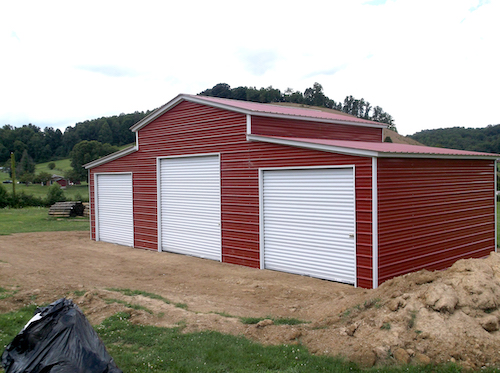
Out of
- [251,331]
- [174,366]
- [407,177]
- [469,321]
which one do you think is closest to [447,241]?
[407,177]

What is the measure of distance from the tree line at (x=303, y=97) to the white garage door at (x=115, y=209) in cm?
7086

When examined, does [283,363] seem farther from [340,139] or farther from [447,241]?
[340,139]

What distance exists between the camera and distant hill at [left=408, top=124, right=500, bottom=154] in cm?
6274

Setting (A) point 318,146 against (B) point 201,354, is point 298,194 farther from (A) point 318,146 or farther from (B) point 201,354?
(B) point 201,354

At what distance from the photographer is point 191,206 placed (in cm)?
1548

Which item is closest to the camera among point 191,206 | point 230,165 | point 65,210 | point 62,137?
point 230,165

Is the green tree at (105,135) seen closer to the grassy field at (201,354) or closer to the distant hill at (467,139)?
the distant hill at (467,139)

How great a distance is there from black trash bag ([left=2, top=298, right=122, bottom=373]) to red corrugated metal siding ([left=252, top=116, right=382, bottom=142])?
30.1 ft

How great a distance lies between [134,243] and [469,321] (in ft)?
47.3

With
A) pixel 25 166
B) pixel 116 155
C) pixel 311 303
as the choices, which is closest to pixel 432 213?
pixel 311 303

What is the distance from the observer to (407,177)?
35.1 ft

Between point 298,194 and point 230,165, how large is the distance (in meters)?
2.98

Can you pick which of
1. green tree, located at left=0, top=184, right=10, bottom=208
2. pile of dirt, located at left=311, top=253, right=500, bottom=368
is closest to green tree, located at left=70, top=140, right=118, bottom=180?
green tree, located at left=0, top=184, right=10, bottom=208

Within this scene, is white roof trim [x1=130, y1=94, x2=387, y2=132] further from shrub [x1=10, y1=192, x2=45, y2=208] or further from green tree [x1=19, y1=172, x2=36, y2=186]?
green tree [x1=19, y1=172, x2=36, y2=186]
